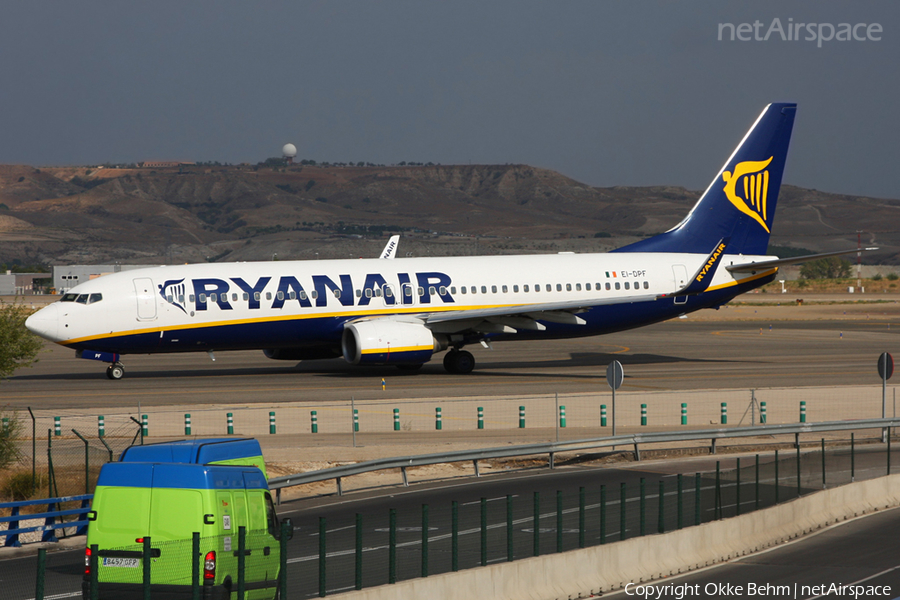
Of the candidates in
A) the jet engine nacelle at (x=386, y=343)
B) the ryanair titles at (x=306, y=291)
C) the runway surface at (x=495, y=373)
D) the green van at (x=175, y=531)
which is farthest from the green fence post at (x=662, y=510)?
the ryanair titles at (x=306, y=291)

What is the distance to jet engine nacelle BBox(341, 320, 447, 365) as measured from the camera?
4044cm

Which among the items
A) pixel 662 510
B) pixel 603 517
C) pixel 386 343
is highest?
pixel 386 343

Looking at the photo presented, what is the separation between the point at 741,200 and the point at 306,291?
69.9 ft

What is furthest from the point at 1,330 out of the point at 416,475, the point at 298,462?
the point at 416,475

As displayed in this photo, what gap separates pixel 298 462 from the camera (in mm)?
27016

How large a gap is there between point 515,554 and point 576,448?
40.4ft

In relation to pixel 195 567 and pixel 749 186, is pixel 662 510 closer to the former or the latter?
pixel 195 567

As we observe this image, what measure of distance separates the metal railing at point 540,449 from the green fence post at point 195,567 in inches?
388

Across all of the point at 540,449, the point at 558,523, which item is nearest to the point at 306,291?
the point at 540,449

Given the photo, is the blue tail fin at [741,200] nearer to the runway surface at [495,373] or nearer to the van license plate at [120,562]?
the runway surface at [495,373]

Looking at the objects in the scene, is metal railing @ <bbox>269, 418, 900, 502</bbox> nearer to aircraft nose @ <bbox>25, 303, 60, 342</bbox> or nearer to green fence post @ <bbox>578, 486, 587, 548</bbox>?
green fence post @ <bbox>578, 486, 587, 548</bbox>

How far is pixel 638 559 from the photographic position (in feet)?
55.7

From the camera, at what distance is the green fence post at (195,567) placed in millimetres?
11508

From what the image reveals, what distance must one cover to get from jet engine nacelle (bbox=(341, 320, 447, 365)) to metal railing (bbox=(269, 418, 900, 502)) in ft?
42.5
